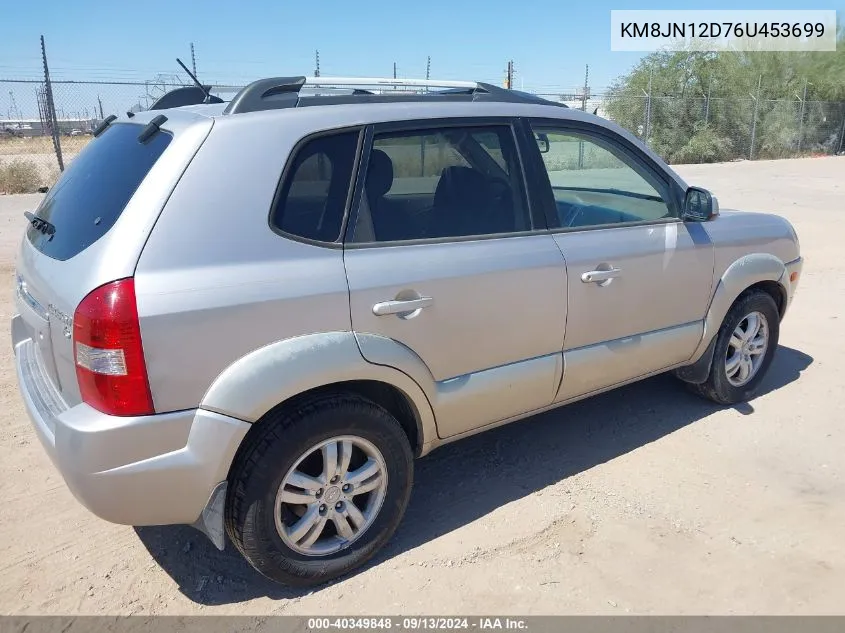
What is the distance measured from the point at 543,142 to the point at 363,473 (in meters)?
1.78

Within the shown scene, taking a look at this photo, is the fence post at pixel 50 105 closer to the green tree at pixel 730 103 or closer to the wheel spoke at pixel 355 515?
the wheel spoke at pixel 355 515

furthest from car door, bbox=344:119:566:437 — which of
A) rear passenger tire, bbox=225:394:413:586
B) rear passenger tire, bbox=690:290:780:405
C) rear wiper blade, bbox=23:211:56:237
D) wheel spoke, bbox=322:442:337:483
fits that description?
rear passenger tire, bbox=690:290:780:405

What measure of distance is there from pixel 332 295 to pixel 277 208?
37 centimetres

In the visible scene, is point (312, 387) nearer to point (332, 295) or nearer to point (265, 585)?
point (332, 295)

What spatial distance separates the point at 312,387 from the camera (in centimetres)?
250

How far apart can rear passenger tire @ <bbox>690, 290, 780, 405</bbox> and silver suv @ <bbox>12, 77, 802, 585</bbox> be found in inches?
29.4

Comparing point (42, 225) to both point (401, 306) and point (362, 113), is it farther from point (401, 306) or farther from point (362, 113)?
point (401, 306)

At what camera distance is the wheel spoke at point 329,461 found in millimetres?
Result: 2629

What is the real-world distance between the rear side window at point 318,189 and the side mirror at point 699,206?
2.00m

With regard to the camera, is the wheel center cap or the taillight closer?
the taillight

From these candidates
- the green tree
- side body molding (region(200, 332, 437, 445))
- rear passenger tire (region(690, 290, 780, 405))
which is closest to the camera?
side body molding (region(200, 332, 437, 445))

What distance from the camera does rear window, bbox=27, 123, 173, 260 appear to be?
244 cm

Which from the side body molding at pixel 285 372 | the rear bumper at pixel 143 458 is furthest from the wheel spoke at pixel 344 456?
the rear bumper at pixel 143 458

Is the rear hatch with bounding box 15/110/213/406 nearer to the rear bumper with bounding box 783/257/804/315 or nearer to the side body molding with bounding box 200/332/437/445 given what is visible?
the side body molding with bounding box 200/332/437/445
